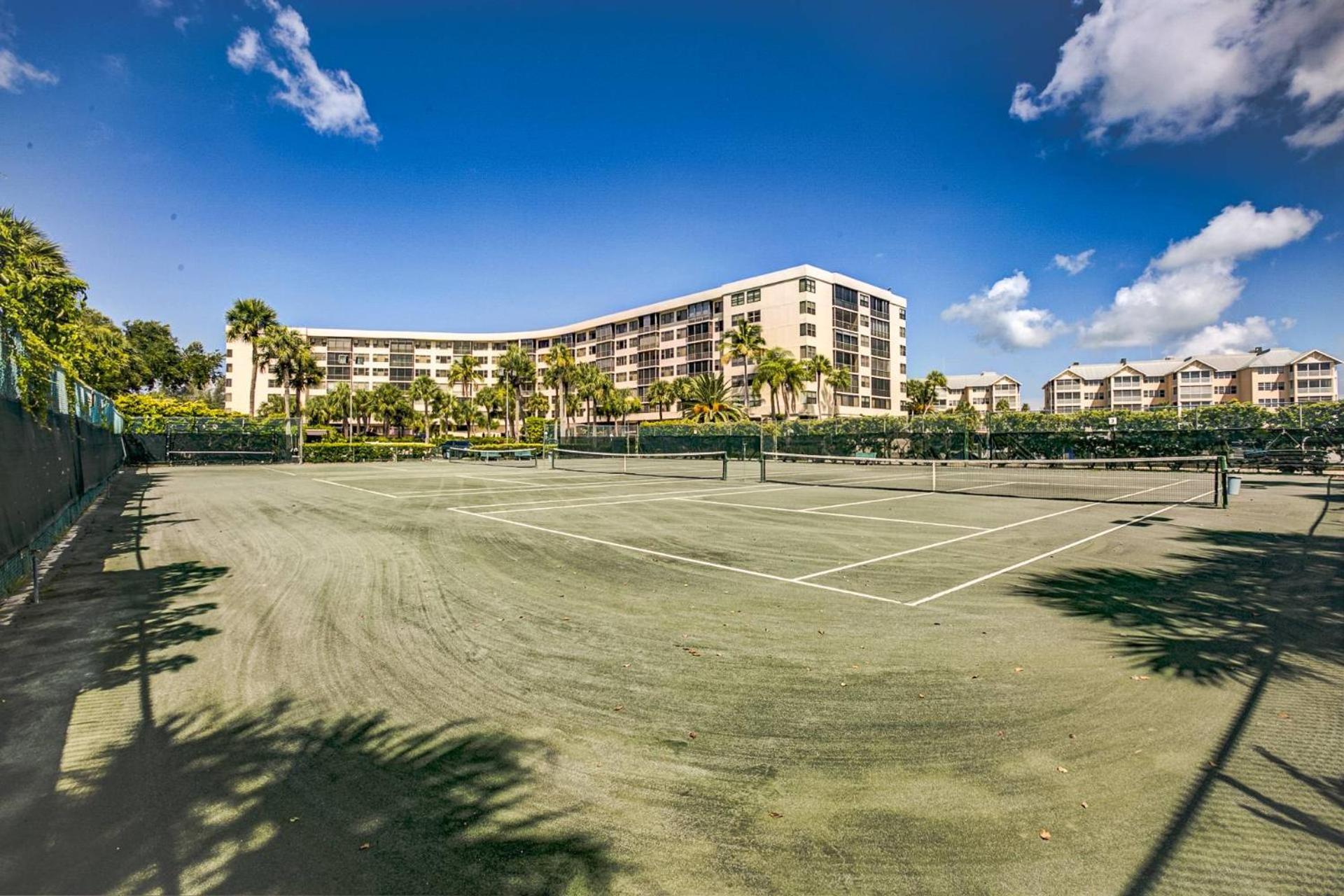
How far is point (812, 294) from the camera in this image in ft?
258

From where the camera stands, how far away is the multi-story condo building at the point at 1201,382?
108812mm

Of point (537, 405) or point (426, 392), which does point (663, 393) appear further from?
point (426, 392)

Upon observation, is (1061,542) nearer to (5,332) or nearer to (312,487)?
(5,332)

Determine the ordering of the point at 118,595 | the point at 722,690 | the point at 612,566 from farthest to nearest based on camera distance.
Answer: the point at 612,566, the point at 118,595, the point at 722,690

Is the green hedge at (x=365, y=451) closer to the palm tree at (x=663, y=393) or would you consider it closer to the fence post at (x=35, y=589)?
the palm tree at (x=663, y=393)

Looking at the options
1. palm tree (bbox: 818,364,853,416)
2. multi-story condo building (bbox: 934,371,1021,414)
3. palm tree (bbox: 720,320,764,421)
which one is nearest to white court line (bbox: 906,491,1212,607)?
palm tree (bbox: 720,320,764,421)

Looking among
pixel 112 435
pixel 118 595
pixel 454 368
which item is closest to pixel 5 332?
pixel 118 595

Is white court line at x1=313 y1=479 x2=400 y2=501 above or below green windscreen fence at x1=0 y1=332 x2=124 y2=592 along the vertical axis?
below

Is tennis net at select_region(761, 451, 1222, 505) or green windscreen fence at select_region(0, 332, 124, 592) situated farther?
tennis net at select_region(761, 451, 1222, 505)

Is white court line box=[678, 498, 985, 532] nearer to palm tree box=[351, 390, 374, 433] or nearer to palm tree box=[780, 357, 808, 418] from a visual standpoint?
palm tree box=[780, 357, 808, 418]

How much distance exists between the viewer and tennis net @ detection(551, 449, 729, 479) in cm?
3310

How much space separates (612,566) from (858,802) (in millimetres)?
6703

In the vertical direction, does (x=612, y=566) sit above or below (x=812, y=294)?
below

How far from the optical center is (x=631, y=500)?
67.6 ft
